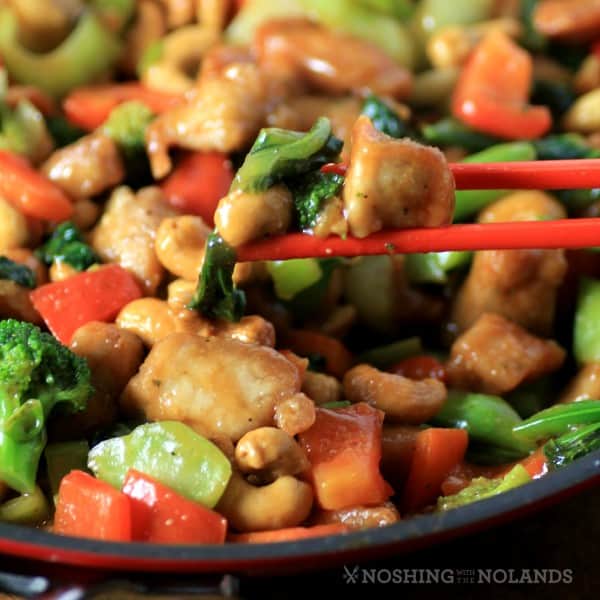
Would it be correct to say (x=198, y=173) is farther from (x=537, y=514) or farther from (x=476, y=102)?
(x=537, y=514)

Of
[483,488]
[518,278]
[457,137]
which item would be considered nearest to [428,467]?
[483,488]

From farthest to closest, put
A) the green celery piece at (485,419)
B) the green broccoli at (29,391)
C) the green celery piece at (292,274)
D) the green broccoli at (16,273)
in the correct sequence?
the green celery piece at (292,274) → the green broccoli at (16,273) → the green celery piece at (485,419) → the green broccoli at (29,391)

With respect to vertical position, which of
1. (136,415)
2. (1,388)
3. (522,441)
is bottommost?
(522,441)

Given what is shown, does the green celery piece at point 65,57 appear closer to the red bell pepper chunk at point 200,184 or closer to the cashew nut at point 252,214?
the red bell pepper chunk at point 200,184

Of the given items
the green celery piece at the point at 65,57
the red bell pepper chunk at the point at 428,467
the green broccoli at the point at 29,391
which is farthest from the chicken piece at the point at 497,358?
the green celery piece at the point at 65,57

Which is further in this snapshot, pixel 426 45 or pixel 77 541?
pixel 426 45

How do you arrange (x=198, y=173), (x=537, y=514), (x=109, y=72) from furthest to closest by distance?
(x=109, y=72) < (x=198, y=173) < (x=537, y=514)

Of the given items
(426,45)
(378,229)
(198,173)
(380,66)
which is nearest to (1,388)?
(378,229)
